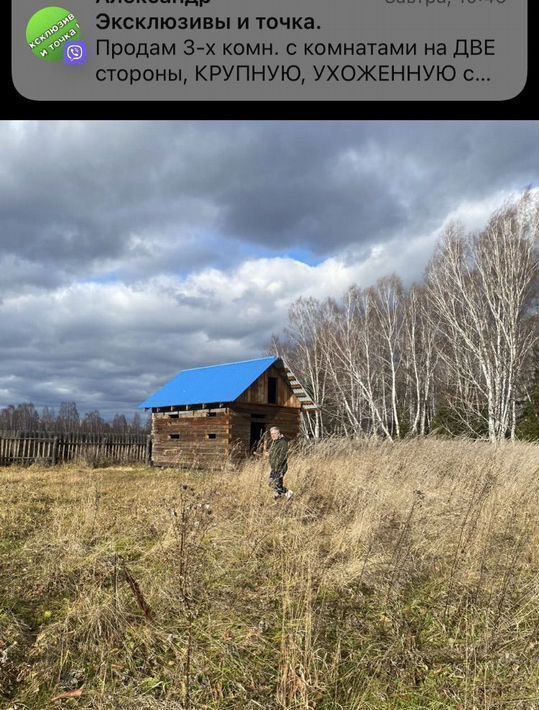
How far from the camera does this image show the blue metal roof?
58.2 feet

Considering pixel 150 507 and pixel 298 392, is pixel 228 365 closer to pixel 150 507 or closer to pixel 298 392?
pixel 298 392

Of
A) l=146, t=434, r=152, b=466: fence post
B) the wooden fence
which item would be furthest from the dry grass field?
l=146, t=434, r=152, b=466: fence post

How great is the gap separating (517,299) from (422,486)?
12.6 meters

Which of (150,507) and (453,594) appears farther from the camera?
(150,507)

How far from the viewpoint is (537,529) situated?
5.55 metres

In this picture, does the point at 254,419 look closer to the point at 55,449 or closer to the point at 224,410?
the point at 224,410

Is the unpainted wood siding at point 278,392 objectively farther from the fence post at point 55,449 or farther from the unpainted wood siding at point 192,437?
the fence post at point 55,449

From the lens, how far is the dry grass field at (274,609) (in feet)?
9.25

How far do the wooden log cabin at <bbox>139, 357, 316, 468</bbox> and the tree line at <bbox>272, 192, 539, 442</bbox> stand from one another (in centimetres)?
441

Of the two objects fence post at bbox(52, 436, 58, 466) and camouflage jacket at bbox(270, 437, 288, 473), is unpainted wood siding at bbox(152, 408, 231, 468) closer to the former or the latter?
fence post at bbox(52, 436, 58, 466)

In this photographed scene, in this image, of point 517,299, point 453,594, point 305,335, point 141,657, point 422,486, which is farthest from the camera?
point 305,335

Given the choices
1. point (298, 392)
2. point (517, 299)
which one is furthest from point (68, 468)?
point (517, 299)

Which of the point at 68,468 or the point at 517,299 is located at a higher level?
the point at 517,299

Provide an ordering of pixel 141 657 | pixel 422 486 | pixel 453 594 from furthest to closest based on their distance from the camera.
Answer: pixel 422 486, pixel 453 594, pixel 141 657
